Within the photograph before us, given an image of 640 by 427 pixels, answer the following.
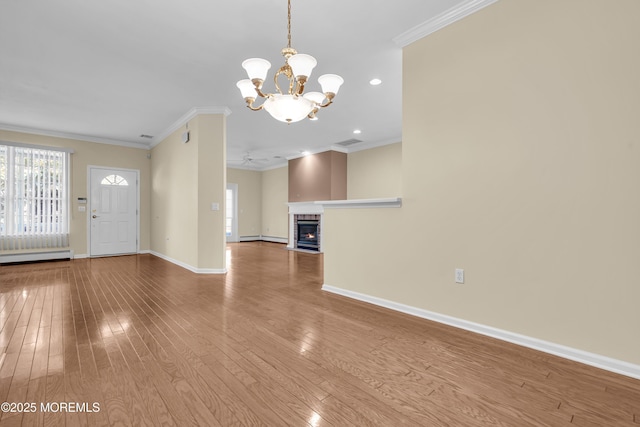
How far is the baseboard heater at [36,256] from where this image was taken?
18.7ft

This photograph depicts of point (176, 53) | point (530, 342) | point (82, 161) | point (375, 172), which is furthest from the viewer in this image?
point (375, 172)

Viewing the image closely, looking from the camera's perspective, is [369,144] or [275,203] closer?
[369,144]

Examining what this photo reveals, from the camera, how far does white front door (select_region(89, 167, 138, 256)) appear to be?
6695 mm

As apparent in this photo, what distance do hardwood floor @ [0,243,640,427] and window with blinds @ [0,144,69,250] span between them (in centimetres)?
373

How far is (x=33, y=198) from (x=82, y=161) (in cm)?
114

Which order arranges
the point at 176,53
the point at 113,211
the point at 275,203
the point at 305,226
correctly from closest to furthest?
the point at 176,53 < the point at 113,211 < the point at 305,226 < the point at 275,203

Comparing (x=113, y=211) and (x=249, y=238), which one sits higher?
(x=113, y=211)

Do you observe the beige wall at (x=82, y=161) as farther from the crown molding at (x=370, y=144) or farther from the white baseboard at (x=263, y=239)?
the crown molding at (x=370, y=144)

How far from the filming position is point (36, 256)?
5992mm

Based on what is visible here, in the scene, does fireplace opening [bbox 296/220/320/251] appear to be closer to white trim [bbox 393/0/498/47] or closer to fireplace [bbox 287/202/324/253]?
fireplace [bbox 287/202/324/253]

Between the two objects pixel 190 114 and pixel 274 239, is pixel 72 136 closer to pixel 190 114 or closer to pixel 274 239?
pixel 190 114

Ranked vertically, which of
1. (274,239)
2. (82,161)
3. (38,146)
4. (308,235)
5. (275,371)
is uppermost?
(38,146)

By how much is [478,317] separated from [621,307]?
865mm

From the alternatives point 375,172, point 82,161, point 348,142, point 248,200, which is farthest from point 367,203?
point 248,200
